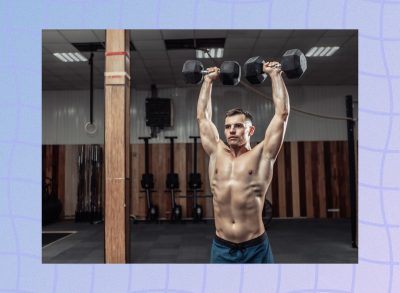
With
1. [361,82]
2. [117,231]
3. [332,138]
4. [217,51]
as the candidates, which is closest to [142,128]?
[217,51]

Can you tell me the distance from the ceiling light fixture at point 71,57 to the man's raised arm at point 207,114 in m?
4.04

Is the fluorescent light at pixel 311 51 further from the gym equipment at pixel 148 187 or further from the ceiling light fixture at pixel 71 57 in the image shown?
the ceiling light fixture at pixel 71 57

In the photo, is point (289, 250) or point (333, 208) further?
point (333, 208)

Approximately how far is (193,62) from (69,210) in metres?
6.33

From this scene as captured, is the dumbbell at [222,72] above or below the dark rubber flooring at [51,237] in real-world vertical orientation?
above

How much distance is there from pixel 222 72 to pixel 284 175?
5890 millimetres

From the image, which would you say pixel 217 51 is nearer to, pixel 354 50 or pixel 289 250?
pixel 354 50

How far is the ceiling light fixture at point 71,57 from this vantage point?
5734mm

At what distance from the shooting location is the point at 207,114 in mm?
2250

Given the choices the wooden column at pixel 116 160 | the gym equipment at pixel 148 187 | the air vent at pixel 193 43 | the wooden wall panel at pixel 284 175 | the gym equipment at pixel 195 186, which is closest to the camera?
the wooden column at pixel 116 160

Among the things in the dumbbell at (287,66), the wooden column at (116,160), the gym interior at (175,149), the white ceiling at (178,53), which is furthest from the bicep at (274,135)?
the gym interior at (175,149)

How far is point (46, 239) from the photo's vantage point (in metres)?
5.57

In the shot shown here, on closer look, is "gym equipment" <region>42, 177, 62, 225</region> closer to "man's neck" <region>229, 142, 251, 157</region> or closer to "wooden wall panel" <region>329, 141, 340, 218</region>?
"wooden wall panel" <region>329, 141, 340, 218</region>

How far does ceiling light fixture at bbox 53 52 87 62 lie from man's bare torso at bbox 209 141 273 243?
4.29 m
